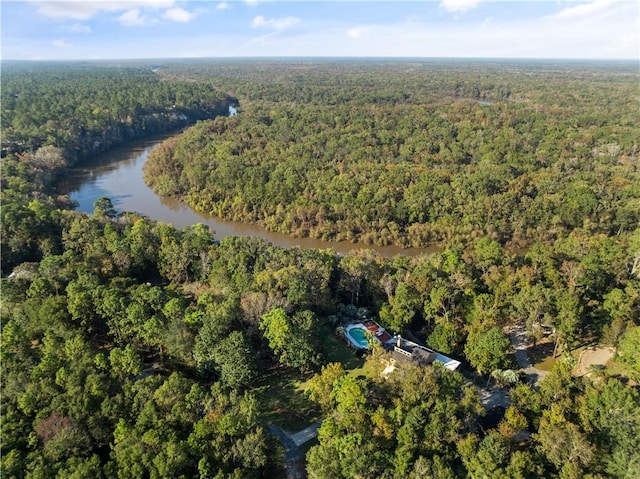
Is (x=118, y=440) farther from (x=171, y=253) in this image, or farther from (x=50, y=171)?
(x=50, y=171)

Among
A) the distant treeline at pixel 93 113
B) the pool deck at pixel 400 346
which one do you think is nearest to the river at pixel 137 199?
the distant treeline at pixel 93 113

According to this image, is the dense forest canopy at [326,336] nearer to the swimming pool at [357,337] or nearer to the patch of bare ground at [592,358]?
the patch of bare ground at [592,358]

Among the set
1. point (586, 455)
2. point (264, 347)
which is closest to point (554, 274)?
point (586, 455)

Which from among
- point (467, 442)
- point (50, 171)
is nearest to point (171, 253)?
point (467, 442)

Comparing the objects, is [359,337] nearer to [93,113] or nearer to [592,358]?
[592,358]

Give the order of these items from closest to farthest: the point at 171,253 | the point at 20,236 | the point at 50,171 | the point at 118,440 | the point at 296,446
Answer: the point at 118,440 → the point at 296,446 → the point at 171,253 → the point at 20,236 → the point at 50,171

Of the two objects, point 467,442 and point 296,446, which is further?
point 296,446

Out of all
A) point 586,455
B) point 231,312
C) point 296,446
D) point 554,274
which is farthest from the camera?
point 554,274

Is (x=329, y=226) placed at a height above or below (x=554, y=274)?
below
